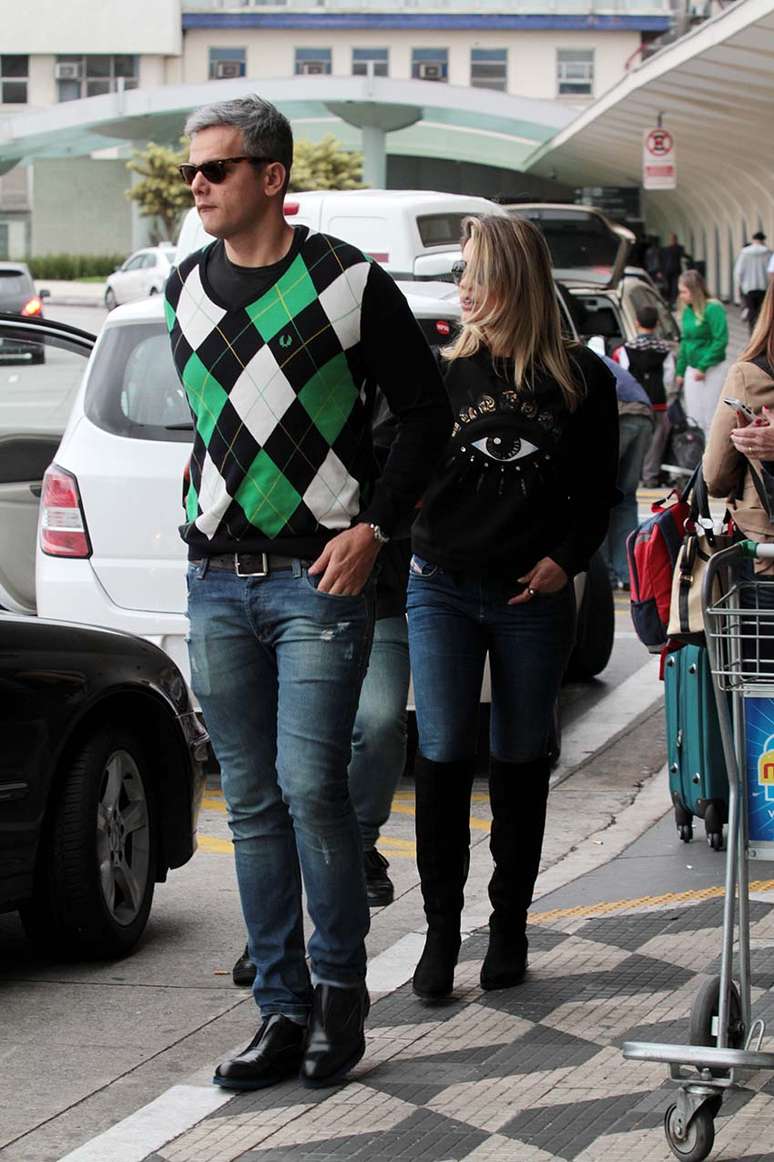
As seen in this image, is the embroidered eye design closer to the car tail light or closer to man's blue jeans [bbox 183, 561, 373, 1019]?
man's blue jeans [bbox 183, 561, 373, 1019]

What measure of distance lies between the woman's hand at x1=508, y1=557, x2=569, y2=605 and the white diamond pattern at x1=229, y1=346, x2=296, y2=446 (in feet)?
3.15

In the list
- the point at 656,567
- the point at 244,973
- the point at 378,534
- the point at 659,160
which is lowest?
the point at 244,973

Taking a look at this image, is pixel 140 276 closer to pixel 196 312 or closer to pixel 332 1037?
pixel 196 312

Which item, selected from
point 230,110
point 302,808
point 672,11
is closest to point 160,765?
point 302,808

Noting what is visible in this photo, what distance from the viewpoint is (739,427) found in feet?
16.9

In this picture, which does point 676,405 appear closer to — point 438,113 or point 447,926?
point 447,926

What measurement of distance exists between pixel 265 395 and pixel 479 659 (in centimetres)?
109

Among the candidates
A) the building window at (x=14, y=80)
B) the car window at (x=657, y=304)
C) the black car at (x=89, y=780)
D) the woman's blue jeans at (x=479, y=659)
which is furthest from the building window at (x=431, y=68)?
the woman's blue jeans at (x=479, y=659)

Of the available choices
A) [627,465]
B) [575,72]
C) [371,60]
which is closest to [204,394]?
[627,465]

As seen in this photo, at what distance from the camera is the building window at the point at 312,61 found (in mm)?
87375

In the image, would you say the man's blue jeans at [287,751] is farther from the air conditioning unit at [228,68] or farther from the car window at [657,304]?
the air conditioning unit at [228,68]

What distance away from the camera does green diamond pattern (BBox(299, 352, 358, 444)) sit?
451 centimetres

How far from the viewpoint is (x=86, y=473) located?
27.1 feet

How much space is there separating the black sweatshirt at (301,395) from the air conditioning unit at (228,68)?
84.8 metres
